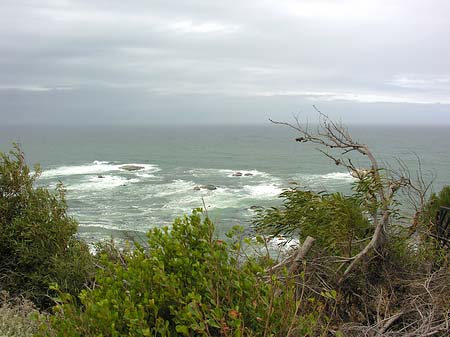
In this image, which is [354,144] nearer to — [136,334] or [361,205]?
[361,205]

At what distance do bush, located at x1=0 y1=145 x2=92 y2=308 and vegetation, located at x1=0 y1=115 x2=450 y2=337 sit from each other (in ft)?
0.10

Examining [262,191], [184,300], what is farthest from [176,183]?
[184,300]

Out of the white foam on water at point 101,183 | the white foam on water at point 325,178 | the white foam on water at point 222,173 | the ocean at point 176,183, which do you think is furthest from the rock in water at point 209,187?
the white foam on water at point 325,178

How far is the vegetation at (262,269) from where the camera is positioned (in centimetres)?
338

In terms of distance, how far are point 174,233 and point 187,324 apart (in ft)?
2.79

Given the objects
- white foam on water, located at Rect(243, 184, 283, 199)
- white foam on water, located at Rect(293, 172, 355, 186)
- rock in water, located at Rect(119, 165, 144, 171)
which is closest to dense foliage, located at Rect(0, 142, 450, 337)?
white foam on water, located at Rect(243, 184, 283, 199)

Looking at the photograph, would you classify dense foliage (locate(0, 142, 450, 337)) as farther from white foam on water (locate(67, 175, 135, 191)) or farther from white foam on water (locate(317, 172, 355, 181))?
white foam on water (locate(317, 172, 355, 181))

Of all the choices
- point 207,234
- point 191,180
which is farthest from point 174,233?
point 191,180

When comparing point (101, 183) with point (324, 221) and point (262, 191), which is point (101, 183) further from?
point (324, 221)

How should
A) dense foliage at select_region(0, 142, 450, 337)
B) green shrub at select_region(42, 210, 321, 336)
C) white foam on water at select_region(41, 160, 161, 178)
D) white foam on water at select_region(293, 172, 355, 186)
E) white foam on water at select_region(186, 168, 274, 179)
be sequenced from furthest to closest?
1. white foam on water at select_region(41, 160, 161, 178)
2. white foam on water at select_region(186, 168, 274, 179)
3. white foam on water at select_region(293, 172, 355, 186)
4. dense foliage at select_region(0, 142, 450, 337)
5. green shrub at select_region(42, 210, 321, 336)

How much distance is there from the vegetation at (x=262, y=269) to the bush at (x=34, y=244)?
0.03 m

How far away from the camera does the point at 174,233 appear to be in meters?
3.90

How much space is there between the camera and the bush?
1158 cm

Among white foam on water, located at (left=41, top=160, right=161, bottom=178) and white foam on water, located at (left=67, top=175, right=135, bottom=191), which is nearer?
white foam on water, located at (left=67, top=175, right=135, bottom=191)
